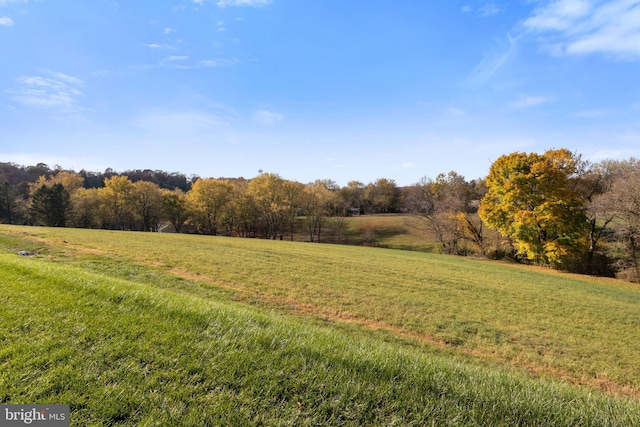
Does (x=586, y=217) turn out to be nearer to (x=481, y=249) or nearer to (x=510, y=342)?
(x=481, y=249)

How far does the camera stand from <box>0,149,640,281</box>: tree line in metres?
28.4

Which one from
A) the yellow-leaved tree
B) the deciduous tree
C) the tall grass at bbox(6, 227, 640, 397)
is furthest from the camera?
the deciduous tree

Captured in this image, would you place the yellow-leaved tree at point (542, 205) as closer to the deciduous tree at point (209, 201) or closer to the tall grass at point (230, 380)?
the tall grass at point (230, 380)

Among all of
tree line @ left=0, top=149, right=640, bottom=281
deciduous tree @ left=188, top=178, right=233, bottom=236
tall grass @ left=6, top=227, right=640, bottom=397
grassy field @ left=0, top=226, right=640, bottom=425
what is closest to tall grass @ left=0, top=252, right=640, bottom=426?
grassy field @ left=0, top=226, right=640, bottom=425

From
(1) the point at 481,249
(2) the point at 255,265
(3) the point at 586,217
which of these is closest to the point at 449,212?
(1) the point at 481,249

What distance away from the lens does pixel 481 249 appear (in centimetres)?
4150

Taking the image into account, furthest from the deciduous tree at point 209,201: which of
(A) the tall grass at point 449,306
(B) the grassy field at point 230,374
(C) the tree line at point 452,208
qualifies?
(B) the grassy field at point 230,374

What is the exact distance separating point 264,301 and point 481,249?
132ft

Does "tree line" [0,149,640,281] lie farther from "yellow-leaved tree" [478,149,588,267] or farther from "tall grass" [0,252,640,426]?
"tall grass" [0,252,640,426]

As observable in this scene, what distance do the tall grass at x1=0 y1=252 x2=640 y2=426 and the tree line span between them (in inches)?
1211

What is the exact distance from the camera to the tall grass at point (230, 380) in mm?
2584

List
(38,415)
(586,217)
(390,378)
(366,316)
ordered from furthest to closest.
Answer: (586,217) → (366,316) → (390,378) → (38,415)

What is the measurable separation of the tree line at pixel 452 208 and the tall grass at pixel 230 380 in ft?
101

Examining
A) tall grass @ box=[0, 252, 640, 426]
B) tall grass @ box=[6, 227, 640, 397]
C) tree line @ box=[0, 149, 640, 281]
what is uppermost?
tree line @ box=[0, 149, 640, 281]
